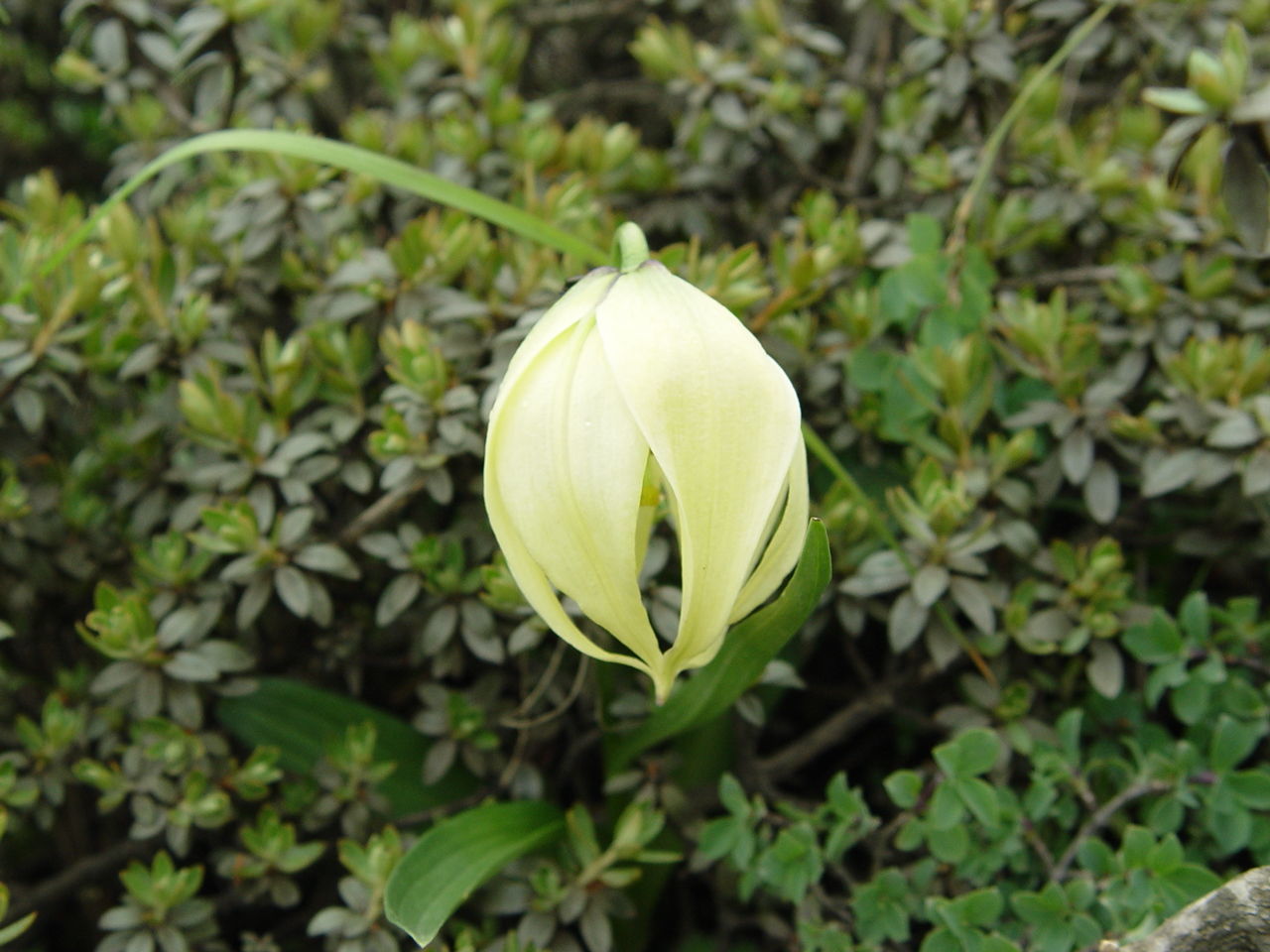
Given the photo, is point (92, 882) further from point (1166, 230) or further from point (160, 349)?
point (1166, 230)

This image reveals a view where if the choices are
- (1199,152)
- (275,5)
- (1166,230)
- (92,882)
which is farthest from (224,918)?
(1199,152)

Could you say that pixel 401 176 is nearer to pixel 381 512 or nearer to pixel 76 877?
pixel 381 512

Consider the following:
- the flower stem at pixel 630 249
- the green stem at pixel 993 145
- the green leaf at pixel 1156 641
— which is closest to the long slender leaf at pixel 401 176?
the flower stem at pixel 630 249

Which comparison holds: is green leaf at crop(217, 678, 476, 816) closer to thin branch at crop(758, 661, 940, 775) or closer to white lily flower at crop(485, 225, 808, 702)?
thin branch at crop(758, 661, 940, 775)

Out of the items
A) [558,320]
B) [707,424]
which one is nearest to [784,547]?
[707,424]

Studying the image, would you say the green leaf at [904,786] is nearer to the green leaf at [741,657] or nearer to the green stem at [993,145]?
the green leaf at [741,657]

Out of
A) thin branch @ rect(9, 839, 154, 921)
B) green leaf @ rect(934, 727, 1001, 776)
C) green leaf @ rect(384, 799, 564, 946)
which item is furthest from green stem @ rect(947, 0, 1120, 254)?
thin branch @ rect(9, 839, 154, 921)
